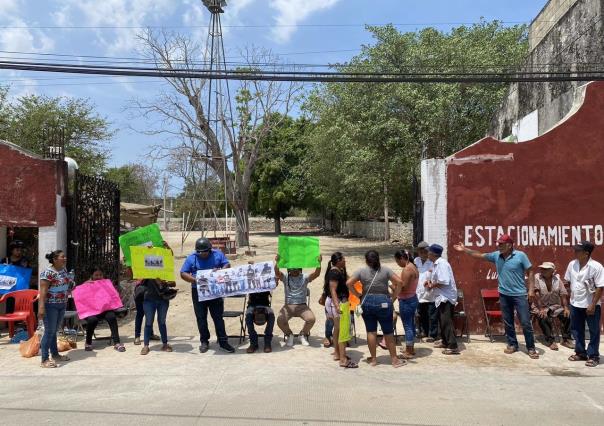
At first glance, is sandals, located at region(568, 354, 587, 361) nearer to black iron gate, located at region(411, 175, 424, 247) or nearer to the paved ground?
the paved ground

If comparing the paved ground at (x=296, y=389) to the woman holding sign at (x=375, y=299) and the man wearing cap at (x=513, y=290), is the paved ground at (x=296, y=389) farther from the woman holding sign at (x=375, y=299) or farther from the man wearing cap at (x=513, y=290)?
the woman holding sign at (x=375, y=299)

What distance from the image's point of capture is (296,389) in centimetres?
611

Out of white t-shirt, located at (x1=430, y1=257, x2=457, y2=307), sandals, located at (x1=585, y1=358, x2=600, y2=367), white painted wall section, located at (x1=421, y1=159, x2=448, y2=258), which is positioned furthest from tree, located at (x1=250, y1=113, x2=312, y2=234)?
sandals, located at (x1=585, y1=358, x2=600, y2=367)

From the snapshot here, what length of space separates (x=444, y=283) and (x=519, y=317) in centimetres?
118

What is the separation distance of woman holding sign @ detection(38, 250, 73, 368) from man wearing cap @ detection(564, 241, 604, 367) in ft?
24.0

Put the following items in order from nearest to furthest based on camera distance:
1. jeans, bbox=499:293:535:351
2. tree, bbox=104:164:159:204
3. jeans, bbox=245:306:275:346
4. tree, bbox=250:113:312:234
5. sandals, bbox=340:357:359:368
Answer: sandals, bbox=340:357:359:368
jeans, bbox=499:293:535:351
jeans, bbox=245:306:275:346
tree, bbox=250:113:312:234
tree, bbox=104:164:159:204

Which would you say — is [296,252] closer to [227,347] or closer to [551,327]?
[227,347]

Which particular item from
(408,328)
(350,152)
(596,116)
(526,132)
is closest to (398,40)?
(350,152)

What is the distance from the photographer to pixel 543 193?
8.98 m

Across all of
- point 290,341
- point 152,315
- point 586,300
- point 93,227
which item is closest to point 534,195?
point 586,300

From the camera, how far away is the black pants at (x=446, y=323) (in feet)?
25.7

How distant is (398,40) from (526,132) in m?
10.9

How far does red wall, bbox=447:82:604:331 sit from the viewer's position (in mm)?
8953

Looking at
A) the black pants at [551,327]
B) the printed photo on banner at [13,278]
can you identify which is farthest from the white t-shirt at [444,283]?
the printed photo on banner at [13,278]
